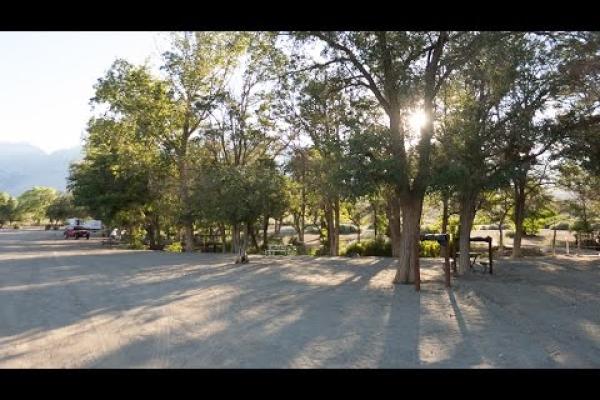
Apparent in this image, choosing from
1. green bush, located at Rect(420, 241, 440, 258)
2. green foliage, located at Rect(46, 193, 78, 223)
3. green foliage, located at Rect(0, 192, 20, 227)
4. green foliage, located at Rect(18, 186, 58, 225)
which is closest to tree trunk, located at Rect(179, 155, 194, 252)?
green bush, located at Rect(420, 241, 440, 258)

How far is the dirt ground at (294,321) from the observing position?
6516 millimetres

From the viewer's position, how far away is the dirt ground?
652 cm

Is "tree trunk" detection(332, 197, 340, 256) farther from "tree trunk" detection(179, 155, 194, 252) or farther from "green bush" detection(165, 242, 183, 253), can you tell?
"green bush" detection(165, 242, 183, 253)

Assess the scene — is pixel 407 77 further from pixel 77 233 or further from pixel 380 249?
pixel 77 233

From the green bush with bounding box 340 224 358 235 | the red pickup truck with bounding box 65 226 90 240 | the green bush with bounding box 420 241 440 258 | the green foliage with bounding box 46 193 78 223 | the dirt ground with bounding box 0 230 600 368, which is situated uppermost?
the green foliage with bounding box 46 193 78 223

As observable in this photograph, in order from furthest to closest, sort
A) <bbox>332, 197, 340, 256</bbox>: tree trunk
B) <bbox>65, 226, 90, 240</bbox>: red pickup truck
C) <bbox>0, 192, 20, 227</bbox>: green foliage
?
<bbox>0, 192, 20, 227</bbox>: green foliage
<bbox>65, 226, 90, 240</bbox>: red pickup truck
<bbox>332, 197, 340, 256</bbox>: tree trunk

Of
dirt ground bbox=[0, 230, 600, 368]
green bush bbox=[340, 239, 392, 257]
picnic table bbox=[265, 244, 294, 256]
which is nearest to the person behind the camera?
dirt ground bbox=[0, 230, 600, 368]

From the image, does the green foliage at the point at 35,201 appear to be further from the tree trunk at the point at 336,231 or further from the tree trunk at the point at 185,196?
the tree trunk at the point at 336,231

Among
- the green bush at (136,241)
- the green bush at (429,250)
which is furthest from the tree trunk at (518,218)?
the green bush at (136,241)

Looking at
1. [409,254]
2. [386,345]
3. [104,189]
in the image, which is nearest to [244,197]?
[409,254]

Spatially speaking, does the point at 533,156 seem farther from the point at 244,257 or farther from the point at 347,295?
the point at 244,257
